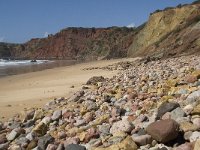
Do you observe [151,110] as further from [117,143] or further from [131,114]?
[117,143]

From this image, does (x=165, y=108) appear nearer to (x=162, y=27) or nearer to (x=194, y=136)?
(x=194, y=136)

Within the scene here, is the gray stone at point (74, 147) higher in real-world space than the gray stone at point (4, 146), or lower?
higher

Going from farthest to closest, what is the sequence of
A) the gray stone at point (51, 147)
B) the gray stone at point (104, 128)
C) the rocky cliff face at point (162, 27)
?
the rocky cliff face at point (162, 27) < the gray stone at point (104, 128) < the gray stone at point (51, 147)

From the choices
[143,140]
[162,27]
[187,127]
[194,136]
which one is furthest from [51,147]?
[162,27]

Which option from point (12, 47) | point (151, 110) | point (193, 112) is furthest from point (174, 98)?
point (12, 47)

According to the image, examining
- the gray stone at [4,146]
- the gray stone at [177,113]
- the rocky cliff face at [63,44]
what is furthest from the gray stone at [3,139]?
the rocky cliff face at [63,44]

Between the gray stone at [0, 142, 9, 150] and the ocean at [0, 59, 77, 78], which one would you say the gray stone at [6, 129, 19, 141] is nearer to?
the gray stone at [0, 142, 9, 150]

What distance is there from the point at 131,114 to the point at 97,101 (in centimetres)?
225

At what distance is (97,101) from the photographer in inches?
366

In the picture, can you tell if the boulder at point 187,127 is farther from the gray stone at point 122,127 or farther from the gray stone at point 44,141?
the gray stone at point 44,141

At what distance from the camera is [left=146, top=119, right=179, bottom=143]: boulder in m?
5.16

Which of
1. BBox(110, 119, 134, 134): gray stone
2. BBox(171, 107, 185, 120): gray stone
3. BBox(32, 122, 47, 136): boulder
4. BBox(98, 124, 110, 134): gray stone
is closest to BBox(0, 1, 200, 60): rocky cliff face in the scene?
BBox(32, 122, 47, 136): boulder

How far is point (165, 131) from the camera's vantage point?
5191 mm

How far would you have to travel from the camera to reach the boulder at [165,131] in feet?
16.9
